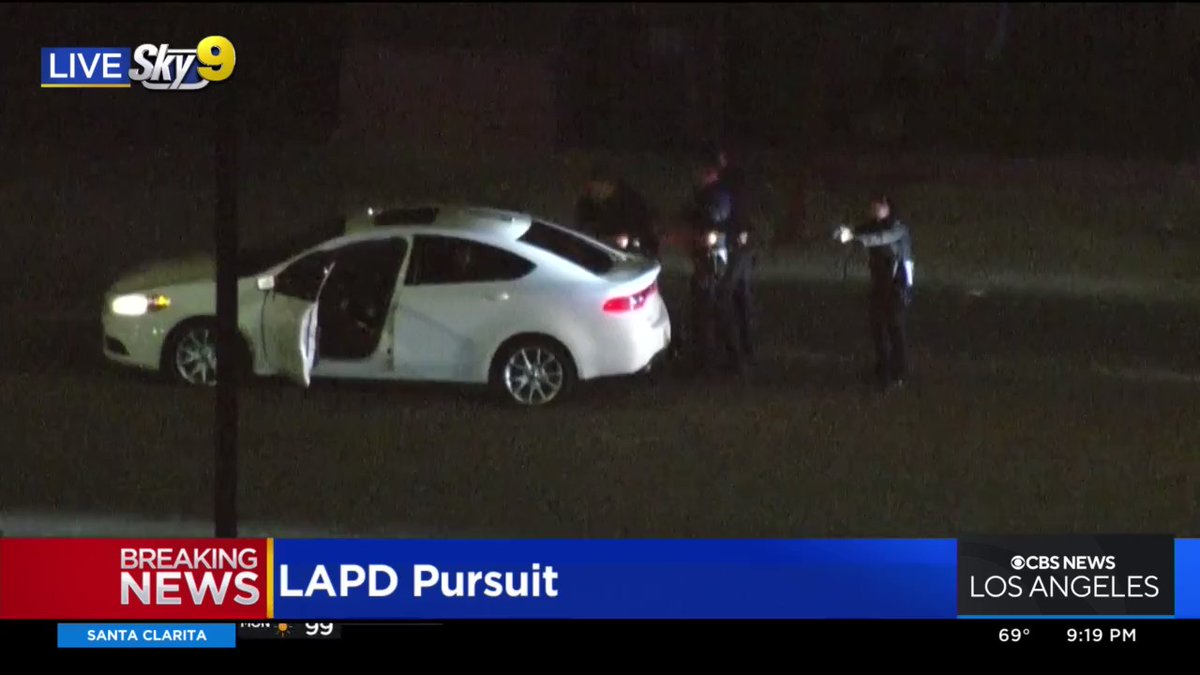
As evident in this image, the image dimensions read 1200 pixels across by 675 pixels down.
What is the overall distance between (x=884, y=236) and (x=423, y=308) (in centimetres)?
181

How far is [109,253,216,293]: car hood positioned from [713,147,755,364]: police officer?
1.89 meters

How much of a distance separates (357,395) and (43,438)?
1138 millimetres

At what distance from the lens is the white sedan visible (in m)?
5.93

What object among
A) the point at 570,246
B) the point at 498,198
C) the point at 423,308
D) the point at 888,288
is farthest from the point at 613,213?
the point at 888,288

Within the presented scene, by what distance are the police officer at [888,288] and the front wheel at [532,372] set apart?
1174 millimetres

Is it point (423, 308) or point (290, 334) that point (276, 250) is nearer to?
point (290, 334)

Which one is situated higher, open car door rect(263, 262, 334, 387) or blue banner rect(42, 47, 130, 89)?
blue banner rect(42, 47, 130, 89)

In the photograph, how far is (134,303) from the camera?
6043 millimetres

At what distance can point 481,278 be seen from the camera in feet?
20.3

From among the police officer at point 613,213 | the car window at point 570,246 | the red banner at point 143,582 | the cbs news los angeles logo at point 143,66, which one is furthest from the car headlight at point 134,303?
the police officer at point 613,213

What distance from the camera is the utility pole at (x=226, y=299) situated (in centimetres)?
496
